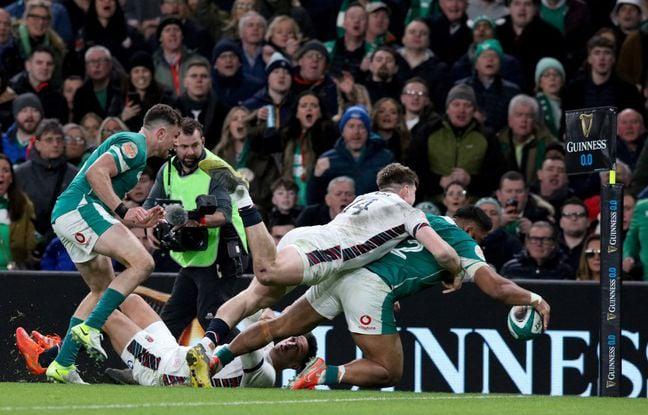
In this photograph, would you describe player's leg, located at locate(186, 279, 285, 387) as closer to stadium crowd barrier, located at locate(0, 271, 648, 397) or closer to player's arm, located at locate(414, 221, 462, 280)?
player's arm, located at locate(414, 221, 462, 280)

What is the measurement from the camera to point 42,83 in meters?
16.8

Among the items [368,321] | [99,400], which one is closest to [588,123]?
[368,321]

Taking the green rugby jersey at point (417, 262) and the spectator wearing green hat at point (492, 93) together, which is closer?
the green rugby jersey at point (417, 262)

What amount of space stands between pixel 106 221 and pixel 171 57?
6.32m

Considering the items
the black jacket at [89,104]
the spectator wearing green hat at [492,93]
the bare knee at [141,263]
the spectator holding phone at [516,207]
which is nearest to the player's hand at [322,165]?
the spectator holding phone at [516,207]

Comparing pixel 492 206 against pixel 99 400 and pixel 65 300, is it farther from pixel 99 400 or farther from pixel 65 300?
pixel 99 400

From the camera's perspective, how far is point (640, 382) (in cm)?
1309

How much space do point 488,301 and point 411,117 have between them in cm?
312

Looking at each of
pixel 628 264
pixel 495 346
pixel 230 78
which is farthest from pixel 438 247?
pixel 230 78

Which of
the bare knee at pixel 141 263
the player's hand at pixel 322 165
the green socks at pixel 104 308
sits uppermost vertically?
the player's hand at pixel 322 165

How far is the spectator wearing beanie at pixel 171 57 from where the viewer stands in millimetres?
17031

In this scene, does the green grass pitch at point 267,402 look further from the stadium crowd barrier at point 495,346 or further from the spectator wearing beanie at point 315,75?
the spectator wearing beanie at point 315,75

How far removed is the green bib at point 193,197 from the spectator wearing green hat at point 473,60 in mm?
5061

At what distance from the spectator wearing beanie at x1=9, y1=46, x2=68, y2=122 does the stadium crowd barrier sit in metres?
3.84
